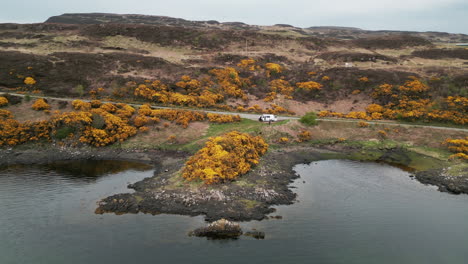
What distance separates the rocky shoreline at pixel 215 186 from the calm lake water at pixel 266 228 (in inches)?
53.8

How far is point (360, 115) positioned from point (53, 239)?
182 ft

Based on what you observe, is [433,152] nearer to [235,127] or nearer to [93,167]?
[235,127]

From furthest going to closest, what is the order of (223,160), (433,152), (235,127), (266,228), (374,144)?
1. (235,127)
2. (374,144)
3. (433,152)
4. (223,160)
5. (266,228)

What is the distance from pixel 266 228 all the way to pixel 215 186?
7.79 m

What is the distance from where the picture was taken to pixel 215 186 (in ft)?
107

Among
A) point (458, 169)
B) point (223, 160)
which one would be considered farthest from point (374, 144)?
point (223, 160)

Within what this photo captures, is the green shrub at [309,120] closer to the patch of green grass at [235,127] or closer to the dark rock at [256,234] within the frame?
the patch of green grass at [235,127]

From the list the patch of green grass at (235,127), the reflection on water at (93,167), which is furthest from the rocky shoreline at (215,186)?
the patch of green grass at (235,127)

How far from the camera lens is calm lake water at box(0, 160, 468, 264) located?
23953 millimetres

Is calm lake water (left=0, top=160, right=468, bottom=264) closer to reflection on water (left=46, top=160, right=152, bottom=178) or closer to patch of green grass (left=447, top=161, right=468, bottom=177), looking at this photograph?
reflection on water (left=46, top=160, right=152, bottom=178)

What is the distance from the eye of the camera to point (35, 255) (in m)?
23.7

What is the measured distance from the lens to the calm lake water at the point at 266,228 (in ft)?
78.6

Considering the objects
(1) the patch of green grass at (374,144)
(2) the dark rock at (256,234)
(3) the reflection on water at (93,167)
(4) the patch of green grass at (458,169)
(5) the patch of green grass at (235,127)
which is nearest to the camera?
(2) the dark rock at (256,234)

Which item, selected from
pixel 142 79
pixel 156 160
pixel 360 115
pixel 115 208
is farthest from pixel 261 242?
pixel 142 79
